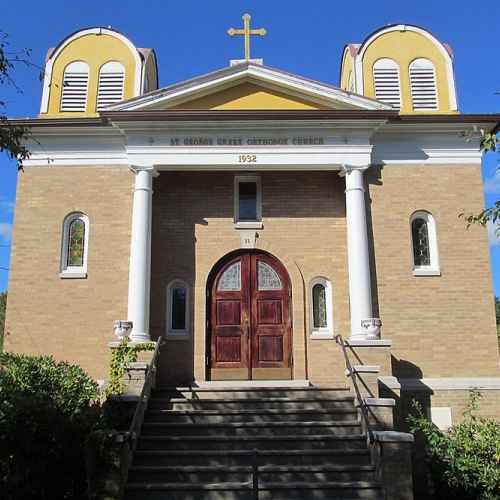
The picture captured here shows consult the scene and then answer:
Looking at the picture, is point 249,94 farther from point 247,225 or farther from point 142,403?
point 142,403

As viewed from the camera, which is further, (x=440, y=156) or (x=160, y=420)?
(x=440, y=156)

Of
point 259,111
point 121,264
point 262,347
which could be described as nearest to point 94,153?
point 121,264

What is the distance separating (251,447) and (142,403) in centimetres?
198

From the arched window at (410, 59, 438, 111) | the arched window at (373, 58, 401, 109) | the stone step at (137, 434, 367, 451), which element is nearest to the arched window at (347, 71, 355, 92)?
the arched window at (373, 58, 401, 109)

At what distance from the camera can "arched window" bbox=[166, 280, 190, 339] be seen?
1311cm

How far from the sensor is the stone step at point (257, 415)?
10273 mm

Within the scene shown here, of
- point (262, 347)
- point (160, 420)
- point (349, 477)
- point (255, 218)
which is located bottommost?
point (349, 477)

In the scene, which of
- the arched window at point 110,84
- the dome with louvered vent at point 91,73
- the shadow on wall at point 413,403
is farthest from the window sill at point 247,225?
the arched window at point 110,84

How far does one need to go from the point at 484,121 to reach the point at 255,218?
551 cm

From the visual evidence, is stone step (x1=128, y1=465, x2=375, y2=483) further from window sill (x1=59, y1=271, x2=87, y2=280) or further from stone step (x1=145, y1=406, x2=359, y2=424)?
window sill (x1=59, y1=271, x2=87, y2=280)

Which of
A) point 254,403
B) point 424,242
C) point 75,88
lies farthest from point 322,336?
point 75,88

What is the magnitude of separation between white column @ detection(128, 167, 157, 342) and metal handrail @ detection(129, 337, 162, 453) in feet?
1.86

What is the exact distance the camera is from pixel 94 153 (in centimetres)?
1366

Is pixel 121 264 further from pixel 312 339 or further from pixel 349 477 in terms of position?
pixel 349 477
